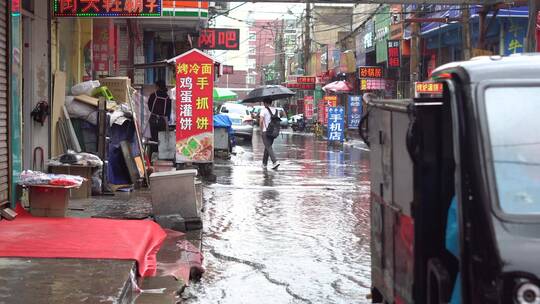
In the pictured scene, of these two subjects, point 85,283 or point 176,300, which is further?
point 176,300

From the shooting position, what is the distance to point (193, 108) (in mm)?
13664

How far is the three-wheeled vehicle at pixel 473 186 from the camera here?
2896mm

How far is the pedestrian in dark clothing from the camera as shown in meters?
15.1

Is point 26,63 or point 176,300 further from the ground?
point 26,63

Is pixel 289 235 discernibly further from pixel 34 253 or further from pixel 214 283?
pixel 34 253

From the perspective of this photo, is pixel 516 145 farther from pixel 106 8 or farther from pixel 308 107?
pixel 308 107

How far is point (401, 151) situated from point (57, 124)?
8.23 metres

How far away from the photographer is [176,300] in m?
5.62

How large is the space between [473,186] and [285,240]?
5.49 metres

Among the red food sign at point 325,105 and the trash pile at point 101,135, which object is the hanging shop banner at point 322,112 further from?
the trash pile at point 101,135

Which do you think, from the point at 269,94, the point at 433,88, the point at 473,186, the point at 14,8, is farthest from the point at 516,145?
the point at 269,94

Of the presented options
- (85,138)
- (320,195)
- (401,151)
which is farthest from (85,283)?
(320,195)

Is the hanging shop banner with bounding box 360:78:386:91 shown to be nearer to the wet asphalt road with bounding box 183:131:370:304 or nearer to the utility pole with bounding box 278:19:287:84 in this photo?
the wet asphalt road with bounding box 183:131:370:304

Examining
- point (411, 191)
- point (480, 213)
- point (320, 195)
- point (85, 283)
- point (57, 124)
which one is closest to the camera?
point (480, 213)
